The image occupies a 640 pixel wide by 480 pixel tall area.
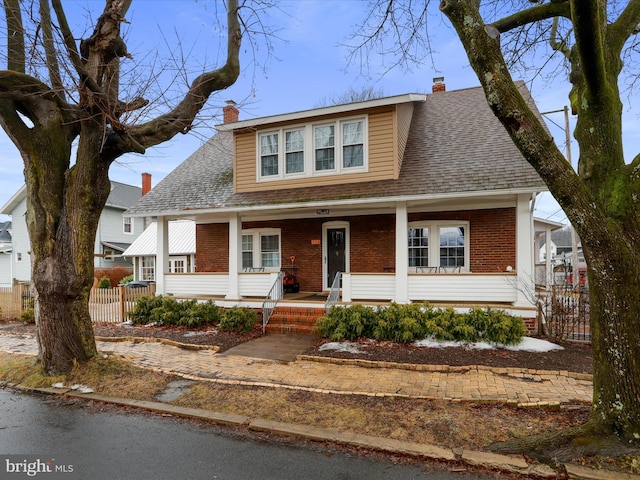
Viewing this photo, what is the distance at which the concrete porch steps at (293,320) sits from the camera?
10.1 meters

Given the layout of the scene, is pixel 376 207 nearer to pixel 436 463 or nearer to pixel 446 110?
pixel 446 110

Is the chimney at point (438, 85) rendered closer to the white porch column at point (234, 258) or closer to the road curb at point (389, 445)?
the white porch column at point (234, 258)

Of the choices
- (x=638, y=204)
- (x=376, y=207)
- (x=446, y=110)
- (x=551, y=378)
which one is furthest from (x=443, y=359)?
(x=446, y=110)

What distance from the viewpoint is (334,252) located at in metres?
13.1

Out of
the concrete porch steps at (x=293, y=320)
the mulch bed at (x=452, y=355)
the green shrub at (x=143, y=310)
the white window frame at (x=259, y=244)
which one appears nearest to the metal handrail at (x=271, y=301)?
the concrete porch steps at (x=293, y=320)

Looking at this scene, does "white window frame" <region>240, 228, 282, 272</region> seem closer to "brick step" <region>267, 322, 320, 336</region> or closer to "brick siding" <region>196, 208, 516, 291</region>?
"brick siding" <region>196, 208, 516, 291</region>

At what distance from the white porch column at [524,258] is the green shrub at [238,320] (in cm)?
660

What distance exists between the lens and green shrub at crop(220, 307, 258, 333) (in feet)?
33.3

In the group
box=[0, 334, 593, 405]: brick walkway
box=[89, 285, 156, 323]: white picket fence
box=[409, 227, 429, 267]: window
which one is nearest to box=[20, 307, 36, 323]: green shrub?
box=[89, 285, 156, 323]: white picket fence

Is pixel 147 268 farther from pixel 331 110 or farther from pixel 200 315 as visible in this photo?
pixel 331 110

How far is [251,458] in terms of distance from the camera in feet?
12.7

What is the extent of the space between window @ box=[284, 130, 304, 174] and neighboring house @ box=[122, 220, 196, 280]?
479 inches

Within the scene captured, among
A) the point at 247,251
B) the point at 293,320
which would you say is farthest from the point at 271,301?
the point at 247,251

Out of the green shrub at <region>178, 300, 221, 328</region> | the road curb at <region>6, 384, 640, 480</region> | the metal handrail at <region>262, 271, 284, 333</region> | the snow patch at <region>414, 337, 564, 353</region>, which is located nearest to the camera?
the road curb at <region>6, 384, 640, 480</region>
